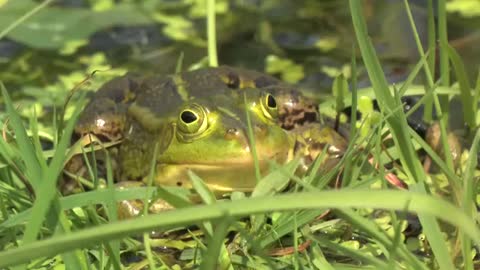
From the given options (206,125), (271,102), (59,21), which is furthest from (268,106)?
(59,21)

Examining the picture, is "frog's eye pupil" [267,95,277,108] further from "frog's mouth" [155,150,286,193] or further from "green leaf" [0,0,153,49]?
"green leaf" [0,0,153,49]

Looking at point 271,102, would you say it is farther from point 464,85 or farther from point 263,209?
point 263,209

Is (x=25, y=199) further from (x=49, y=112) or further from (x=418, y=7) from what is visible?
(x=418, y=7)

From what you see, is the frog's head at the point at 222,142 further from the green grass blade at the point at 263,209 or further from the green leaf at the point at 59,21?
the green leaf at the point at 59,21

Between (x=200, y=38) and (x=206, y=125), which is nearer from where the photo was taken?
(x=206, y=125)

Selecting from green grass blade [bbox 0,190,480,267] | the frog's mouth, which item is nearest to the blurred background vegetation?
the frog's mouth

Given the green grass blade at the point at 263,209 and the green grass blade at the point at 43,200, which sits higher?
the green grass blade at the point at 43,200

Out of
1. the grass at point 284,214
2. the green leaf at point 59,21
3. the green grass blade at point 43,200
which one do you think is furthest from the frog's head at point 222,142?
the green leaf at point 59,21
